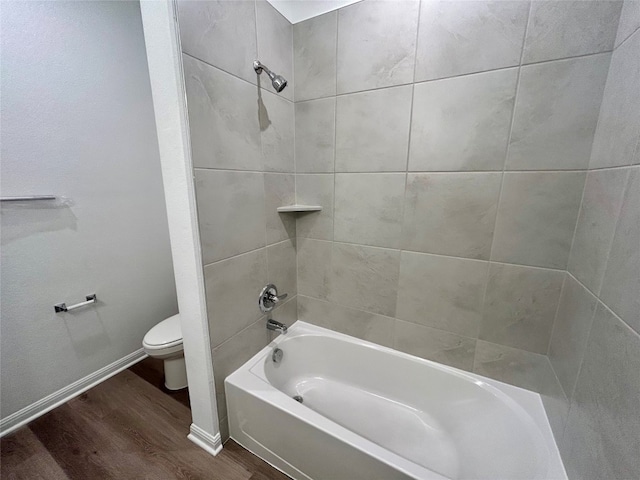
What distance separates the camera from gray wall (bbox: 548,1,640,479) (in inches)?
22.0

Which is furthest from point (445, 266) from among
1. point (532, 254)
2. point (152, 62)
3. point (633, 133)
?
point (152, 62)

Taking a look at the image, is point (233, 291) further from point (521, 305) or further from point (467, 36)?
point (467, 36)

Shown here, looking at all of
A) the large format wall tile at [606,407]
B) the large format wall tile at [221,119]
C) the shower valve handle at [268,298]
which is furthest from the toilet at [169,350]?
the large format wall tile at [606,407]

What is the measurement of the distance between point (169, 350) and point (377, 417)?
1.25m

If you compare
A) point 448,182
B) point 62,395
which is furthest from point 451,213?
point 62,395

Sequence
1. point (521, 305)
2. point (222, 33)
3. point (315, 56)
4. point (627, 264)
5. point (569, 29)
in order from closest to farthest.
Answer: point (627, 264) → point (569, 29) → point (222, 33) → point (521, 305) → point (315, 56)

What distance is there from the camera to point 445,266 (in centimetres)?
117

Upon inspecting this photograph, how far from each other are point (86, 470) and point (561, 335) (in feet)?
6.88

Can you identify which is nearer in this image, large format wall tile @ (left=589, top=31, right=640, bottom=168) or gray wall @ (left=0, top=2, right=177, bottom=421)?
large format wall tile @ (left=589, top=31, right=640, bottom=168)

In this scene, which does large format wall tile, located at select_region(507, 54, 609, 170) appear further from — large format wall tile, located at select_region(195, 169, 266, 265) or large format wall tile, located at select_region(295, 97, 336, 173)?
large format wall tile, located at select_region(195, 169, 266, 265)

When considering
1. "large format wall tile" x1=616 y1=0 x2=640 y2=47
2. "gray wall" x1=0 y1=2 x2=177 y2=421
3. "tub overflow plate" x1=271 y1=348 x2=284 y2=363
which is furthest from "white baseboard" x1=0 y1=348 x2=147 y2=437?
"large format wall tile" x1=616 y1=0 x2=640 y2=47

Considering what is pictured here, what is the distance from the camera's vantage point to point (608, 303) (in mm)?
658

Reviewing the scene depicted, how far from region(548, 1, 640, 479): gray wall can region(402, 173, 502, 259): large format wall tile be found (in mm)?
291

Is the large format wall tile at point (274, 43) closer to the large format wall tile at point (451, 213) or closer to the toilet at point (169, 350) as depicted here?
the large format wall tile at point (451, 213)
